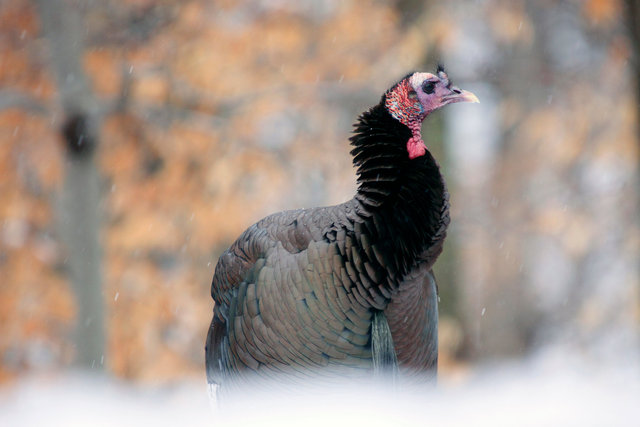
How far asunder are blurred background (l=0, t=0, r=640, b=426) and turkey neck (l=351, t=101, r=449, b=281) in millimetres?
2621

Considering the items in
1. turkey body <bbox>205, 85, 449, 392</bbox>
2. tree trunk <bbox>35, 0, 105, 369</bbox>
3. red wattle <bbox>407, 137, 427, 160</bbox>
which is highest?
tree trunk <bbox>35, 0, 105, 369</bbox>

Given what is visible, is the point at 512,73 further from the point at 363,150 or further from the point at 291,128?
the point at 363,150

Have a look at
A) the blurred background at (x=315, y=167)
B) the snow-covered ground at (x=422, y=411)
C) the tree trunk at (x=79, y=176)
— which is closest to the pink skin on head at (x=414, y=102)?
the snow-covered ground at (x=422, y=411)

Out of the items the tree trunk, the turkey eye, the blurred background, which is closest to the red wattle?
the turkey eye

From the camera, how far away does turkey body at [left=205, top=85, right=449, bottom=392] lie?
5.02ft

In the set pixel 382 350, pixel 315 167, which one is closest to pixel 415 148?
pixel 382 350

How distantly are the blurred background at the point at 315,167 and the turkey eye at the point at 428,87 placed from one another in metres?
2.57

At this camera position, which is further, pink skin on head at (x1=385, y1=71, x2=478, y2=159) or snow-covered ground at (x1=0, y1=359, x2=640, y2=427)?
pink skin on head at (x1=385, y1=71, x2=478, y2=159)

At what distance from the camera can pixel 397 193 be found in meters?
1.55

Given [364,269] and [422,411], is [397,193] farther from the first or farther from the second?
[422,411]

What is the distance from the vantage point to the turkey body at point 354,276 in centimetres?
153

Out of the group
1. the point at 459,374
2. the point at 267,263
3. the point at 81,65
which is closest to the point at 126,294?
the point at 81,65

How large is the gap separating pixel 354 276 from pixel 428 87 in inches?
18.8

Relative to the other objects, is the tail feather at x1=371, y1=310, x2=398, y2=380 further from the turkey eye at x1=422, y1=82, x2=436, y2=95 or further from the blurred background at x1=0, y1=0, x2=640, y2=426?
the blurred background at x1=0, y1=0, x2=640, y2=426
